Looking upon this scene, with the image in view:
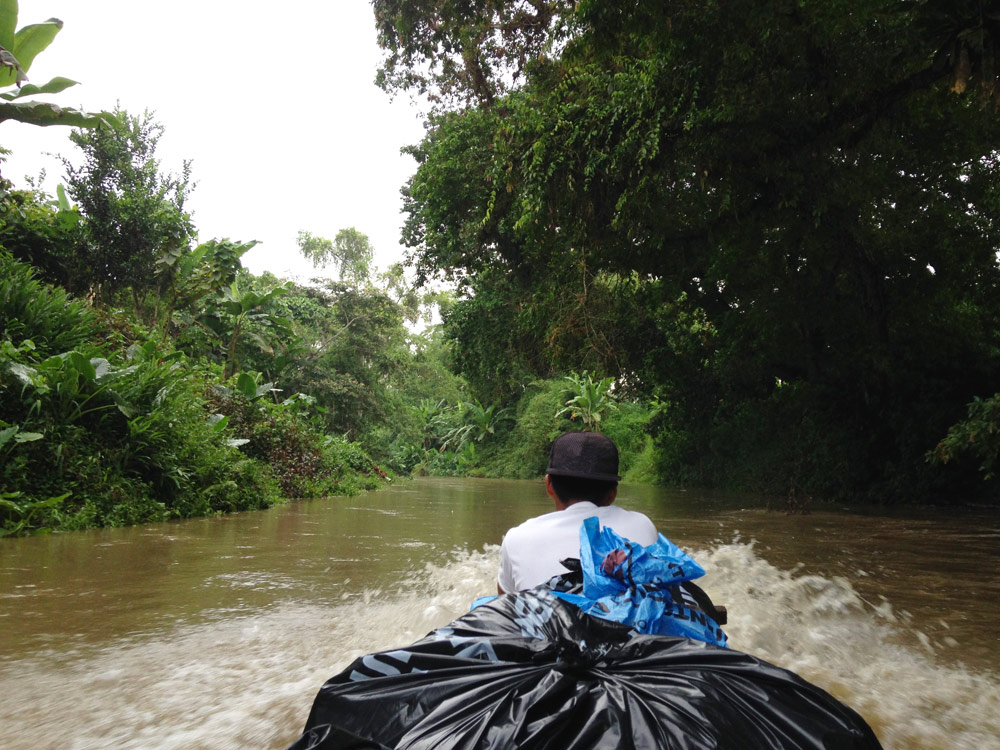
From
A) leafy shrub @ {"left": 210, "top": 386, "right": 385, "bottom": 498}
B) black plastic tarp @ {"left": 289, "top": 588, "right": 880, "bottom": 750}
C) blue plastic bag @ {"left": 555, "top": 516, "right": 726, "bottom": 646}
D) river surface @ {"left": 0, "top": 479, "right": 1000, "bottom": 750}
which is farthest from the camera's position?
leafy shrub @ {"left": 210, "top": 386, "right": 385, "bottom": 498}

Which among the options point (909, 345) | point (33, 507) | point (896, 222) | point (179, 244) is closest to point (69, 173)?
point (179, 244)

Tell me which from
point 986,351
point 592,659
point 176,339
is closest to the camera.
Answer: point 592,659

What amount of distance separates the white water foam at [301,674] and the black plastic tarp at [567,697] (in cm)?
94

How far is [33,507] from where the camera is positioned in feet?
23.8

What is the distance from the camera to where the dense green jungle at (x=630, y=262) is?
801cm

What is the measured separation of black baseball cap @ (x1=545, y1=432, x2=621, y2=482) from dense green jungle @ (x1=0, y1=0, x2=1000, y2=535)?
178 inches

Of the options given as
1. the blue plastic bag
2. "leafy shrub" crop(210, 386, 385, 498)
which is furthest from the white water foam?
"leafy shrub" crop(210, 386, 385, 498)

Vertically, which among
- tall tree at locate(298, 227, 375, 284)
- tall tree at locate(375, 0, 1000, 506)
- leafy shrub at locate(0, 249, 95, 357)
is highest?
tall tree at locate(298, 227, 375, 284)

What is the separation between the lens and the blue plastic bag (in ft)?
6.66

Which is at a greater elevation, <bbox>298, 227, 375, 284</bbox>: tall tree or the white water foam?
<bbox>298, 227, 375, 284</bbox>: tall tree

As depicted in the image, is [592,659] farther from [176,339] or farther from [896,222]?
[176,339]

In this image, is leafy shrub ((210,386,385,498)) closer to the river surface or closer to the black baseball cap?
the river surface

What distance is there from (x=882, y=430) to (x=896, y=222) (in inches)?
179

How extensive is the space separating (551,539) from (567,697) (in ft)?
2.46
